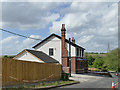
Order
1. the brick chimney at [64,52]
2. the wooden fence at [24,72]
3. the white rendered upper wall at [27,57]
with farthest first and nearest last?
the brick chimney at [64,52] < the white rendered upper wall at [27,57] < the wooden fence at [24,72]

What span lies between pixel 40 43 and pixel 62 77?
53.7 ft

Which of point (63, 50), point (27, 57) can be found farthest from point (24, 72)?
point (63, 50)

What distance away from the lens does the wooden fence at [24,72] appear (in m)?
11.9

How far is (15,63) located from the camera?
12.8 metres

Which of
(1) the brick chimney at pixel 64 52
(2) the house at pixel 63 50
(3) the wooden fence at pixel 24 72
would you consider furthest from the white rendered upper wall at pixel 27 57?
(3) the wooden fence at pixel 24 72

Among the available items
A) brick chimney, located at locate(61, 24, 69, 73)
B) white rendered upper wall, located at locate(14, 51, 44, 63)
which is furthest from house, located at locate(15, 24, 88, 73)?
white rendered upper wall, located at locate(14, 51, 44, 63)

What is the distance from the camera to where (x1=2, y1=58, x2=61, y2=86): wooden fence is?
1194cm

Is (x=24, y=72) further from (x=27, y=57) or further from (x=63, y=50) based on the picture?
(x=63, y=50)

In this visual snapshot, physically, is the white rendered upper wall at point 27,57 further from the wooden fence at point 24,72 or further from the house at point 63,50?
Result: the wooden fence at point 24,72

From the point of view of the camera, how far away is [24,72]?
1397cm

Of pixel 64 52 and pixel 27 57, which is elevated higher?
pixel 64 52

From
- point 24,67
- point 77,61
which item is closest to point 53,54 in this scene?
point 77,61

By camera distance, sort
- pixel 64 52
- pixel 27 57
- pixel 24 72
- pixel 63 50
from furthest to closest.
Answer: pixel 63 50, pixel 64 52, pixel 27 57, pixel 24 72

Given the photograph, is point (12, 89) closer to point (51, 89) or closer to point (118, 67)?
point (51, 89)
